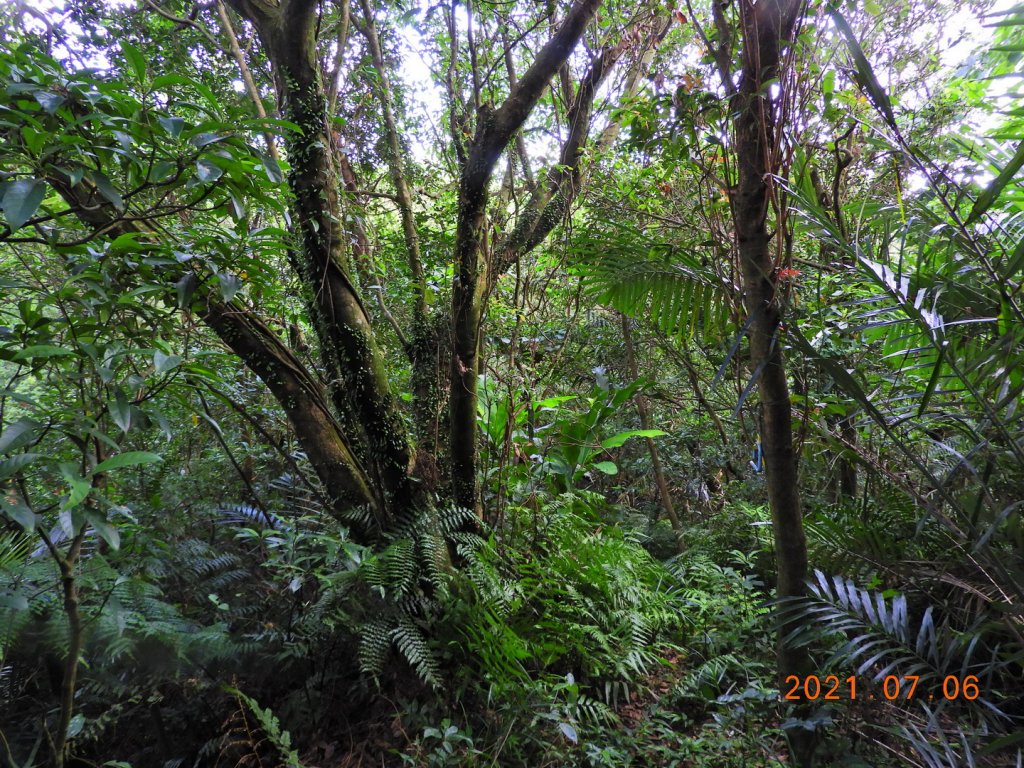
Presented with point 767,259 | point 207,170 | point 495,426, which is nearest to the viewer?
point 207,170

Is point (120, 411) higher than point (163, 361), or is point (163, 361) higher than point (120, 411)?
point (163, 361)

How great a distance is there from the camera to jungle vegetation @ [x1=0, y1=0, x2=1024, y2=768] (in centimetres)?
142

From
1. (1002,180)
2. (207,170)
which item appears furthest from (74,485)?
(1002,180)

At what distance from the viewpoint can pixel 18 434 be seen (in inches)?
41.6

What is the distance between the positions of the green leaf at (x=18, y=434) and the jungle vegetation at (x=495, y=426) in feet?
0.04

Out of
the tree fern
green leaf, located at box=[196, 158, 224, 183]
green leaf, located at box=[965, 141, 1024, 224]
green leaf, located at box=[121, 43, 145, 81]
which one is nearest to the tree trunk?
the tree fern

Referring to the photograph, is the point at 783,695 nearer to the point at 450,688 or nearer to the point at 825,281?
the point at 450,688

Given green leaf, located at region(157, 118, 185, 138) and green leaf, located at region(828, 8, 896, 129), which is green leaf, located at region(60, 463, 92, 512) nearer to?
green leaf, located at region(157, 118, 185, 138)

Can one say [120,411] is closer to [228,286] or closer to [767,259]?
[228,286]

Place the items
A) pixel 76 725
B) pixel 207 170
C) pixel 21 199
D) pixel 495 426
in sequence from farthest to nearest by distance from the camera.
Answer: pixel 495 426 < pixel 76 725 < pixel 207 170 < pixel 21 199

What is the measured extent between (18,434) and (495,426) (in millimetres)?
2591

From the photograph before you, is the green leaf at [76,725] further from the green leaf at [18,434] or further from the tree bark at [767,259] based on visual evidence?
the tree bark at [767,259]

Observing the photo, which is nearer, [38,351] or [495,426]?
[38,351]

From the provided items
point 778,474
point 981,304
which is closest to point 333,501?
point 778,474
